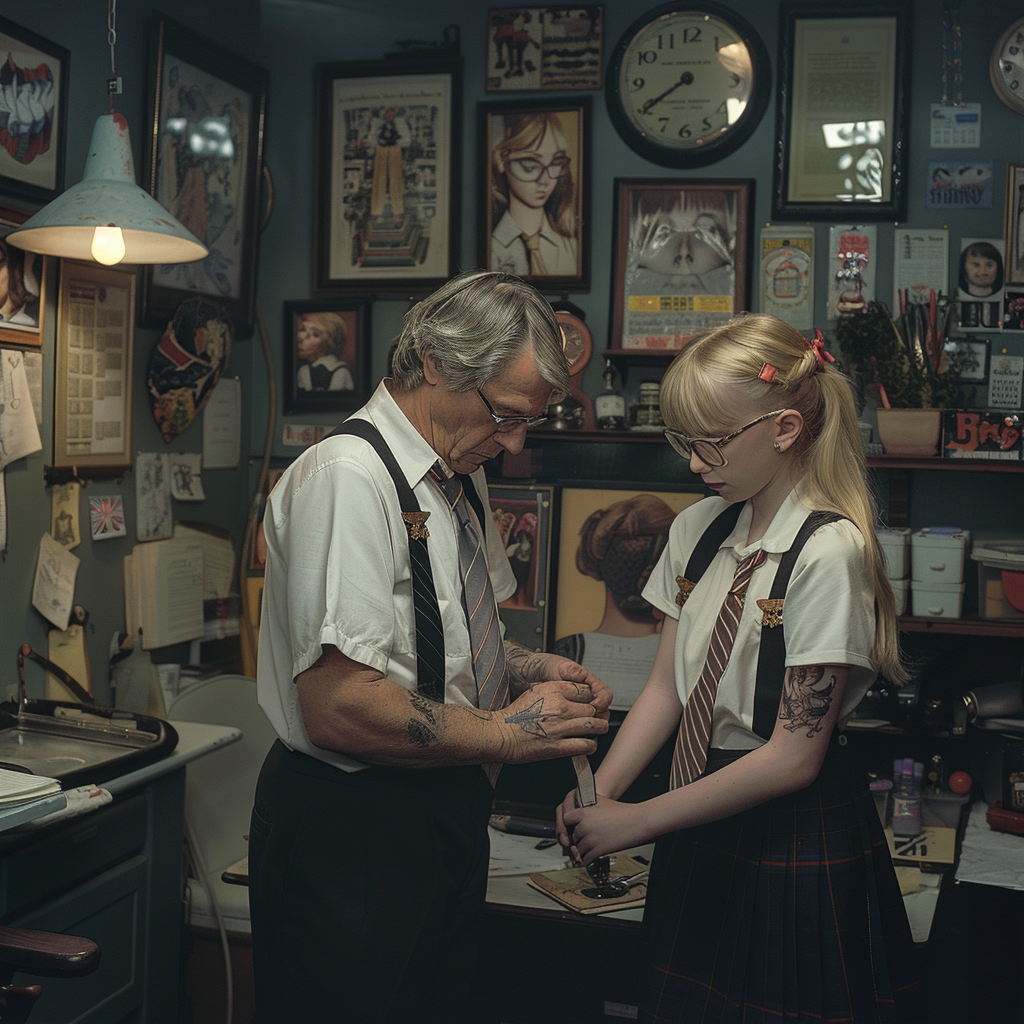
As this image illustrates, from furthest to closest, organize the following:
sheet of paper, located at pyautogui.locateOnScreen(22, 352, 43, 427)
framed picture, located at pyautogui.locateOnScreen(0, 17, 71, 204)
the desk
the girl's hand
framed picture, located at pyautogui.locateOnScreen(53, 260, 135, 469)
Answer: framed picture, located at pyautogui.locateOnScreen(53, 260, 135, 469) → sheet of paper, located at pyautogui.locateOnScreen(22, 352, 43, 427) → framed picture, located at pyautogui.locateOnScreen(0, 17, 71, 204) → the desk → the girl's hand

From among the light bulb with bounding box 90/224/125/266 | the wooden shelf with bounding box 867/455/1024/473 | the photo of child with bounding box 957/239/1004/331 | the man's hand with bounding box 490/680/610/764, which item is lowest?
the man's hand with bounding box 490/680/610/764

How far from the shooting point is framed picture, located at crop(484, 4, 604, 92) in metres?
3.24

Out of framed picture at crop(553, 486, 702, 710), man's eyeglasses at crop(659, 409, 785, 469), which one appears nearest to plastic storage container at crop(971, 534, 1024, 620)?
framed picture at crop(553, 486, 702, 710)

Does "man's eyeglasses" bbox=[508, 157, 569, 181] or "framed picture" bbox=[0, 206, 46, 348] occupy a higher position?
"man's eyeglasses" bbox=[508, 157, 569, 181]

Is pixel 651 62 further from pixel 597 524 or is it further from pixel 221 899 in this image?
pixel 221 899

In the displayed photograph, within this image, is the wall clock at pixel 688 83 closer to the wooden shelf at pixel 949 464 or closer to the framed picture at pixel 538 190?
the framed picture at pixel 538 190

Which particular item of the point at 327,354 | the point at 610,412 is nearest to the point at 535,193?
the point at 610,412

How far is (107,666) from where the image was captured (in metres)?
2.82

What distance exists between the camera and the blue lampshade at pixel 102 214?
7.07 ft

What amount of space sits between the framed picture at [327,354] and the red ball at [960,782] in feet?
7.11

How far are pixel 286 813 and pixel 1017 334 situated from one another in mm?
2531

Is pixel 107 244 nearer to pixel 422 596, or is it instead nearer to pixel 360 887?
pixel 422 596

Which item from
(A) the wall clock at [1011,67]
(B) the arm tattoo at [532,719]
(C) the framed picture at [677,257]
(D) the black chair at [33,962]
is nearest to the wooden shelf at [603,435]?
(C) the framed picture at [677,257]

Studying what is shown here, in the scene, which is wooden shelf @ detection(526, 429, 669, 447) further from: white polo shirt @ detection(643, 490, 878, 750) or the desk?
the desk
